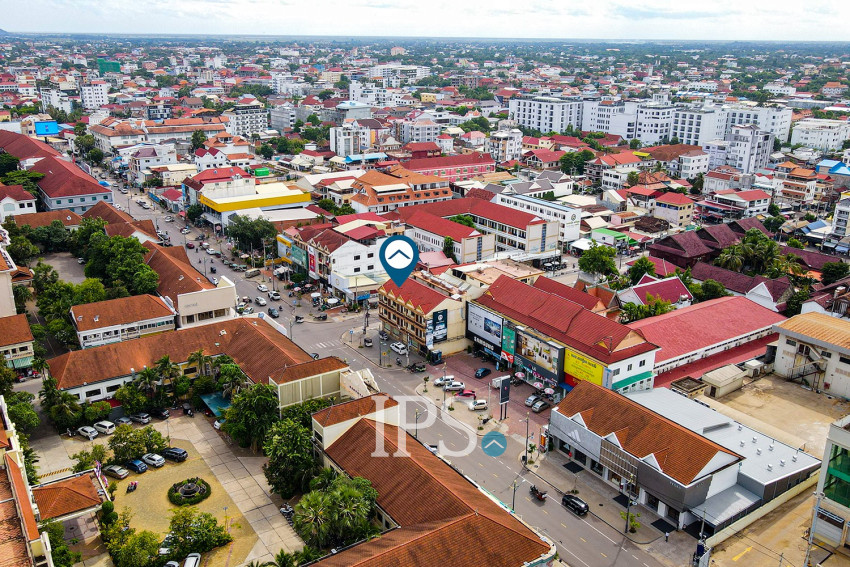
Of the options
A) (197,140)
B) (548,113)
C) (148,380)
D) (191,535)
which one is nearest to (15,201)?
(148,380)

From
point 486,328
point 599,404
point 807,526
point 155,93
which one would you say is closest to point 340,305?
point 486,328

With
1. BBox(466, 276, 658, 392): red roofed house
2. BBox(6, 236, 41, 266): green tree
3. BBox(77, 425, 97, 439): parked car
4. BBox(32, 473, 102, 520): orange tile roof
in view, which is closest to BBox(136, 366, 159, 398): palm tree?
BBox(77, 425, 97, 439): parked car

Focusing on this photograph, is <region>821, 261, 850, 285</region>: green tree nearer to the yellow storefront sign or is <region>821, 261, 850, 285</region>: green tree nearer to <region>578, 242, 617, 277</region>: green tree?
<region>578, 242, 617, 277</region>: green tree

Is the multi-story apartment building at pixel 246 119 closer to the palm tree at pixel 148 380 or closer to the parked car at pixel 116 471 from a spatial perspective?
the palm tree at pixel 148 380

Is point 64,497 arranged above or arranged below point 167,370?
below

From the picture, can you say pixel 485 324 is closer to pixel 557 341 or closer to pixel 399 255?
pixel 557 341

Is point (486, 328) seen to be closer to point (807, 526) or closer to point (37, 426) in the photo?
point (807, 526)
